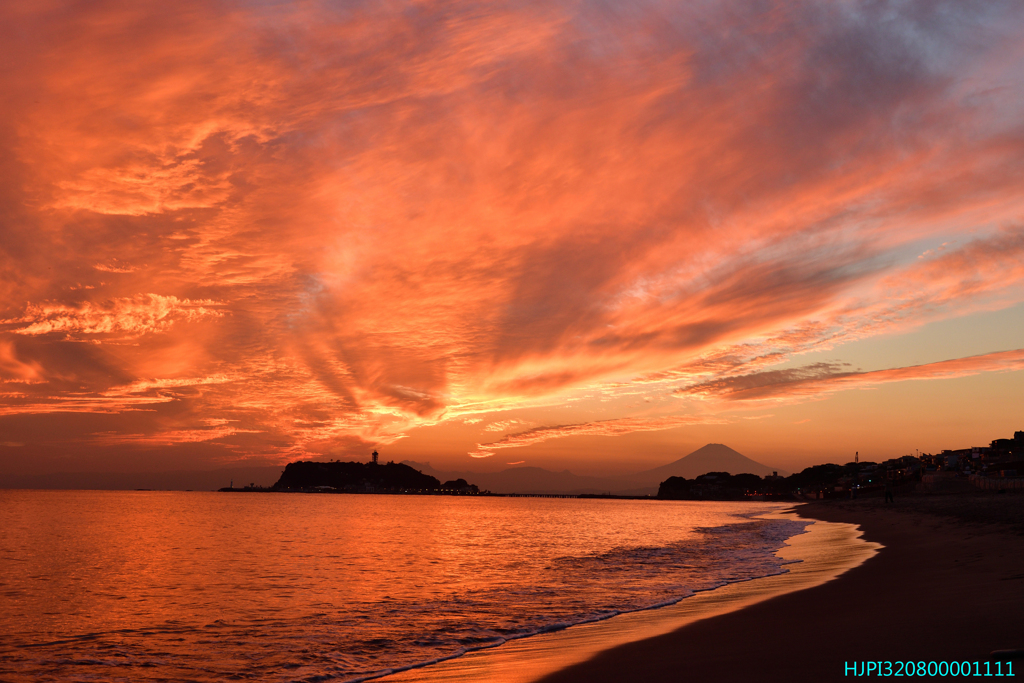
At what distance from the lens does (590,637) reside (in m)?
14.5

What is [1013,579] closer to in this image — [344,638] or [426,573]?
[344,638]

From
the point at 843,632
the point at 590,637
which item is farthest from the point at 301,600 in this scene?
the point at 843,632

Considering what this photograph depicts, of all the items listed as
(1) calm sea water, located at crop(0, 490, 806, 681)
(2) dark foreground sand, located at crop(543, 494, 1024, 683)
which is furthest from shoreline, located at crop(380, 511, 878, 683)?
(1) calm sea water, located at crop(0, 490, 806, 681)

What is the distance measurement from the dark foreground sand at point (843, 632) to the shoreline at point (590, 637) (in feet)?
2.14

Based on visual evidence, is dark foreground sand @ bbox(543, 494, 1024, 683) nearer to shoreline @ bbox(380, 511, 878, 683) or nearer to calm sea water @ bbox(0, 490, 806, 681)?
shoreline @ bbox(380, 511, 878, 683)

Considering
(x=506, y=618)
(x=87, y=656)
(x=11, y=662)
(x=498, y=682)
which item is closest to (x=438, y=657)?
(x=498, y=682)

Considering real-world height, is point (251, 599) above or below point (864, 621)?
below

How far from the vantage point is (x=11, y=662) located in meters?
13.7

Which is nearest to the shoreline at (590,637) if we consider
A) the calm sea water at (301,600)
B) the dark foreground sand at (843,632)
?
the dark foreground sand at (843,632)

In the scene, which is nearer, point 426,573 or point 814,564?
point 814,564

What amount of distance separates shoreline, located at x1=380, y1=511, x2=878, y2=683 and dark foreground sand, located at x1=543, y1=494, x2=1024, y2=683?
652 mm

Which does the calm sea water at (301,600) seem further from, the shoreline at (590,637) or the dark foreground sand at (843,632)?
the dark foreground sand at (843,632)

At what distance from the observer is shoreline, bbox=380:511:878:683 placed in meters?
11.6

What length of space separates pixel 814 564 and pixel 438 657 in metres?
20.7
